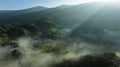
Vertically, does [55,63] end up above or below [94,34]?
above

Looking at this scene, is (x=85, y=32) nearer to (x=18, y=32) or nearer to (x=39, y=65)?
(x=18, y=32)

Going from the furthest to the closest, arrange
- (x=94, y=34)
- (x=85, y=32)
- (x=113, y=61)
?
(x=85, y=32) → (x=94, y=34) → (x=113, y=61)

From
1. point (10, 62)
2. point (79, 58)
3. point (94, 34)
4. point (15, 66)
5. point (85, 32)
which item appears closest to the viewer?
point (79, 58)

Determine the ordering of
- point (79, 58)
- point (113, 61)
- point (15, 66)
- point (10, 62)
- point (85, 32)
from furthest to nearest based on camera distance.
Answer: point (85, 32)
point (10, 62)
point (15, 66)
point (79, 58)
point (113, 61)

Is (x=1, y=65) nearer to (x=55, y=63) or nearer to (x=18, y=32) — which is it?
(x=55, y=63)

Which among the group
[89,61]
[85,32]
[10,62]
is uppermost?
[89,61]

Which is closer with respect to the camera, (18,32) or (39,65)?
(39,65)

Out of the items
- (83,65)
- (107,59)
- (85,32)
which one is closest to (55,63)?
(83,65)

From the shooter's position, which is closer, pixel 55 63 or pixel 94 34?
pixel 55 63

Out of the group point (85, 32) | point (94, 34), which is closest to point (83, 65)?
point (94, 34)
